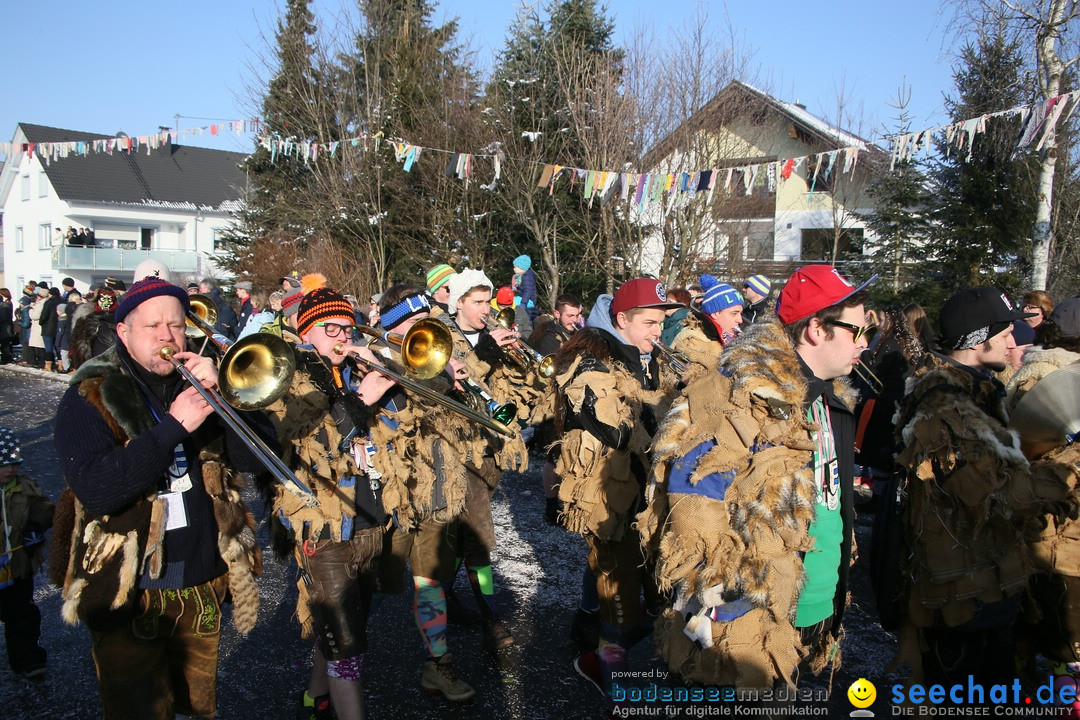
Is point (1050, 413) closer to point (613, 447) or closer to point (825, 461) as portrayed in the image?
point (825, 461)

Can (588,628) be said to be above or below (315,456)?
below

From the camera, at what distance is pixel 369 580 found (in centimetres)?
330

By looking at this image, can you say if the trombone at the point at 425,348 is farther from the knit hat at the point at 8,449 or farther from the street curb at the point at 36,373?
the street curb at the point at 36,373

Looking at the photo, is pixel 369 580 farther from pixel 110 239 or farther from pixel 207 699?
pixel 110 239

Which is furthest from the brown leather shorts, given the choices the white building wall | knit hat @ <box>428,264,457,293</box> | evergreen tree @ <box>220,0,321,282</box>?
the white building wall

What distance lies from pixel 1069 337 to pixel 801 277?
2.29 metres

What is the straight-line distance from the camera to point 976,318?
2934 mm

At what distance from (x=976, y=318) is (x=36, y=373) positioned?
65.4ft

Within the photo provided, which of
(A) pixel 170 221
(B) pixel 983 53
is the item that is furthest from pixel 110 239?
(B) pixel 983 53

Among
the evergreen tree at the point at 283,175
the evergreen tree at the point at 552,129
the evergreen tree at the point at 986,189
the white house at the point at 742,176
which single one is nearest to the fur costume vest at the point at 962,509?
the white house at the point at 742,176

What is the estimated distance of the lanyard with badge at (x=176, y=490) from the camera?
268 centimetres

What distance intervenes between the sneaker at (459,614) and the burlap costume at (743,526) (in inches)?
94.8

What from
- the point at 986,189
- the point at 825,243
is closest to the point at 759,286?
the point at 986,189

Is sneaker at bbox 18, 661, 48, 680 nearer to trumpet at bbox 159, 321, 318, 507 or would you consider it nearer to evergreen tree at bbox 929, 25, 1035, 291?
trumpet at bbox 159, 321, 318, 507
